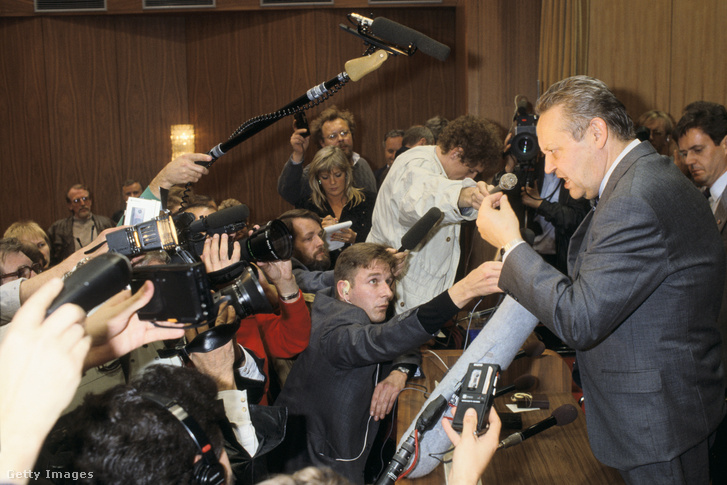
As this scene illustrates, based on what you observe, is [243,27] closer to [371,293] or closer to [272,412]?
[371,293]

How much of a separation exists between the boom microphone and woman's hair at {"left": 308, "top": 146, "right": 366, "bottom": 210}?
148 centimetres

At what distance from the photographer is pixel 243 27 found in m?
5.60

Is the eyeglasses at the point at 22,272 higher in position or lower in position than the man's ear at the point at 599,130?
lower

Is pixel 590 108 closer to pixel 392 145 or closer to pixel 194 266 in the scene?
pixel 194 266

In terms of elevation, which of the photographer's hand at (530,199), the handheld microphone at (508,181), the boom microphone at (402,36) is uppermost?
the boom microphone at (402,36)

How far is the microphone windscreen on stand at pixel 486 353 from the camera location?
1.51 meters

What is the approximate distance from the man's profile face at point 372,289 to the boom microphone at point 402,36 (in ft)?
2.41

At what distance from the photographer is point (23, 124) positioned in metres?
5.77

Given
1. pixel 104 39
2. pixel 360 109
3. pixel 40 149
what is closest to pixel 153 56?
pixel 104 39

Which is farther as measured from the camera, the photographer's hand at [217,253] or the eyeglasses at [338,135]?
the eyeglasses at [338,135]

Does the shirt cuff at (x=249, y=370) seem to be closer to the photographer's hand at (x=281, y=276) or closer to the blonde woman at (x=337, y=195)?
the photographer's hand at (x=281, y=276)

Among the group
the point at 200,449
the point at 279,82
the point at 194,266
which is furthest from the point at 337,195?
the point at 200,449

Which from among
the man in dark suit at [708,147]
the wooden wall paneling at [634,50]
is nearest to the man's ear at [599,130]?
the man in dark suit at [708,147]

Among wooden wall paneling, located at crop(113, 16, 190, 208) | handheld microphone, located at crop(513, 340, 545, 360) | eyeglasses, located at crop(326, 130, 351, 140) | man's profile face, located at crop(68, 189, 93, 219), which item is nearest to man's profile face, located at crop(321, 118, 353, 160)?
eyeglasses, located at crop(326, 130, 351, 140)
